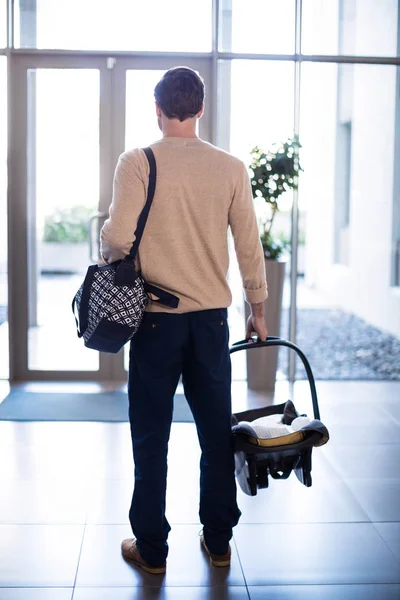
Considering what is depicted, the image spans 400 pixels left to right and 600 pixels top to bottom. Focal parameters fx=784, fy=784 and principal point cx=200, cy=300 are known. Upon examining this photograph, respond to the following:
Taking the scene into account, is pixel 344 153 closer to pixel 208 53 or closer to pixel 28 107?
pixel 208 53

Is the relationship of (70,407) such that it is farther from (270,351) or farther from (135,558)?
(135,558)

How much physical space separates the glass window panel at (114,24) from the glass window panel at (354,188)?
87 centimetres

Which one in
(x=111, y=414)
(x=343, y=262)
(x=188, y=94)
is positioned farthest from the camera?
(x=343, y=262)

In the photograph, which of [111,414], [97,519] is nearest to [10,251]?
[111,414]

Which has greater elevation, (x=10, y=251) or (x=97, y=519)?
(x=10, y=251)

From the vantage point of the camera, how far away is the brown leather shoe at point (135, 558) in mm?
2543

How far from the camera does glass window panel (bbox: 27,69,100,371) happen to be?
5.47m

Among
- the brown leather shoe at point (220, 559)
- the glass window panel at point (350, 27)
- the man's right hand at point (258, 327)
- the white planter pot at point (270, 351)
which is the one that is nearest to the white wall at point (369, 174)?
the glass window panel at point (350, 27)

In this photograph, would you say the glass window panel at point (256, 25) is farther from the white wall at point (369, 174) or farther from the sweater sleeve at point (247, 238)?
the sweater sleeve at point (247, 238)

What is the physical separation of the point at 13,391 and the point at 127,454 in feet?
5.43

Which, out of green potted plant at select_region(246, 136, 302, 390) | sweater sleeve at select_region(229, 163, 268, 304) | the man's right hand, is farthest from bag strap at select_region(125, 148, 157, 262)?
green potted plant at select_region(246, 136, 302, 390)

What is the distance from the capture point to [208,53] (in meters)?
5.53

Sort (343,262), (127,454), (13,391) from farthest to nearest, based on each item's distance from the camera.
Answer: (343,262)
(13,391)
(127,454)

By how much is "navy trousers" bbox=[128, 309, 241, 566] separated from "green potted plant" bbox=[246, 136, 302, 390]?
289 centimetres
